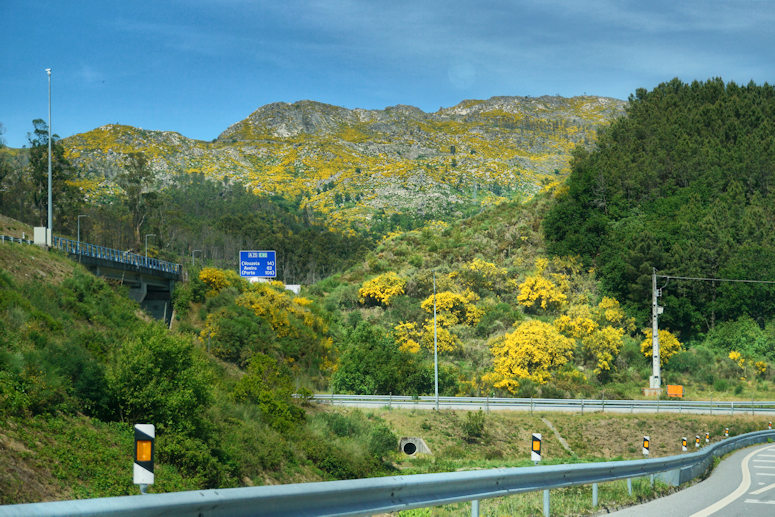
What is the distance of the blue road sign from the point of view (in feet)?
258

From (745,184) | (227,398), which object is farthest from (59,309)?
(745,184)

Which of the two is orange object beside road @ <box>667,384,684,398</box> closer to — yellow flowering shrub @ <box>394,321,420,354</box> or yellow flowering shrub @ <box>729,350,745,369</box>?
yellow flowering shrub @ <box>729,350,745,369</box>

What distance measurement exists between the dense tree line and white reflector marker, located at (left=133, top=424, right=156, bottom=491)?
64740 mm

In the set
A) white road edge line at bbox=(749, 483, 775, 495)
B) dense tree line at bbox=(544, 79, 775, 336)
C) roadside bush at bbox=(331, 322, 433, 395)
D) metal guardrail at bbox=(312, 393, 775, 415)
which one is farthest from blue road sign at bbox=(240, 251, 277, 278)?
white road edge line at bbox=(749, 483, 775, 495)

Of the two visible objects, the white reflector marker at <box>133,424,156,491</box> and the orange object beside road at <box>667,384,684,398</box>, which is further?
the orange object beside road at <box>667,384,684,398</box>

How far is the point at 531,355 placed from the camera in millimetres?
55750

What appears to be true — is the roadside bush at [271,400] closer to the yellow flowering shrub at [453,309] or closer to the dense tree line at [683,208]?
the yellow flowering shrub at [453,309]

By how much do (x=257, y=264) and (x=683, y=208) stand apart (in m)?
42.8

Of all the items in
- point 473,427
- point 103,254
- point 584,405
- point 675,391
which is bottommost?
point 473,427

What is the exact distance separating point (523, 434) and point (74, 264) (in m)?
25.9

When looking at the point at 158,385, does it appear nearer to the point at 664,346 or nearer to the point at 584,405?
the point at 584,405

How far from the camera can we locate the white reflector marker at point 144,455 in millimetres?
6461

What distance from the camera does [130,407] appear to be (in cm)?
2097

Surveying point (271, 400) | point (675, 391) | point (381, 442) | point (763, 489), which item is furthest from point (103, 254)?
point (763, 489)
